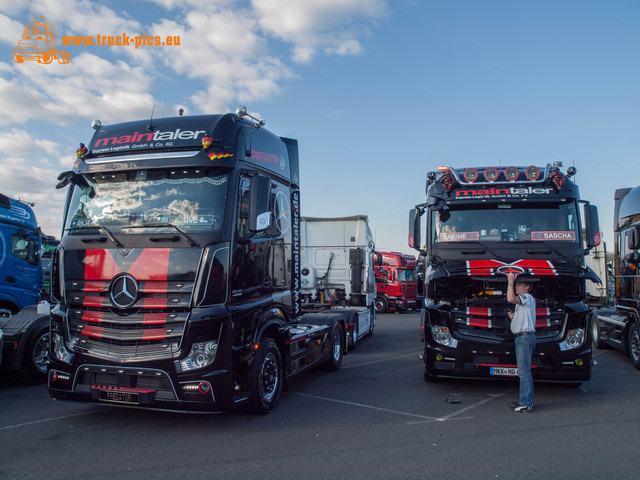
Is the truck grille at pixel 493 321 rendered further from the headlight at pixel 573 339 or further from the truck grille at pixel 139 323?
the truck grille at pixel 139 323

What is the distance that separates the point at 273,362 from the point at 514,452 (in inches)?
122

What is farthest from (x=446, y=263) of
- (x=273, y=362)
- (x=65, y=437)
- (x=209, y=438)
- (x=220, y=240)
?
(x=65, y=437)

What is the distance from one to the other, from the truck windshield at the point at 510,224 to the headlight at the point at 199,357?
13.7 feet

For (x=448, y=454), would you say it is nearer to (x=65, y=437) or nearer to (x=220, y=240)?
(x=220, y=240)

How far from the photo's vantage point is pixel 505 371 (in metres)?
7.07

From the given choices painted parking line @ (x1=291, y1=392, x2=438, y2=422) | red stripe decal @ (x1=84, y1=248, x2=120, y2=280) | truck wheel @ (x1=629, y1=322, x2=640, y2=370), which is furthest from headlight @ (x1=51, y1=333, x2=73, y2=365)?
truck wheel @ (x1=629, y1=322, x2=640, y2=370)

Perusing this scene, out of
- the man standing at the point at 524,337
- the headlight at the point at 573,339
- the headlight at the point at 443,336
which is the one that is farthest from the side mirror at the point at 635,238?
the headlight at the point at 443,336

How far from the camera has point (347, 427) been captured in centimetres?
590

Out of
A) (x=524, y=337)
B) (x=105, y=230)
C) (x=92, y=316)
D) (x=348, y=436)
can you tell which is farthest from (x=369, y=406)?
(x=105, y=230)

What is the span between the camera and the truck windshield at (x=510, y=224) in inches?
301

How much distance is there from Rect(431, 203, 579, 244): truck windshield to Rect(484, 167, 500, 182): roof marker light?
441 millimetres

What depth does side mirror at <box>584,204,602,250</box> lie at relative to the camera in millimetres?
7684

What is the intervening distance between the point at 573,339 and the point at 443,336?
1.79m

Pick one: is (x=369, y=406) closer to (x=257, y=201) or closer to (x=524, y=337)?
(x=524, y=337)
